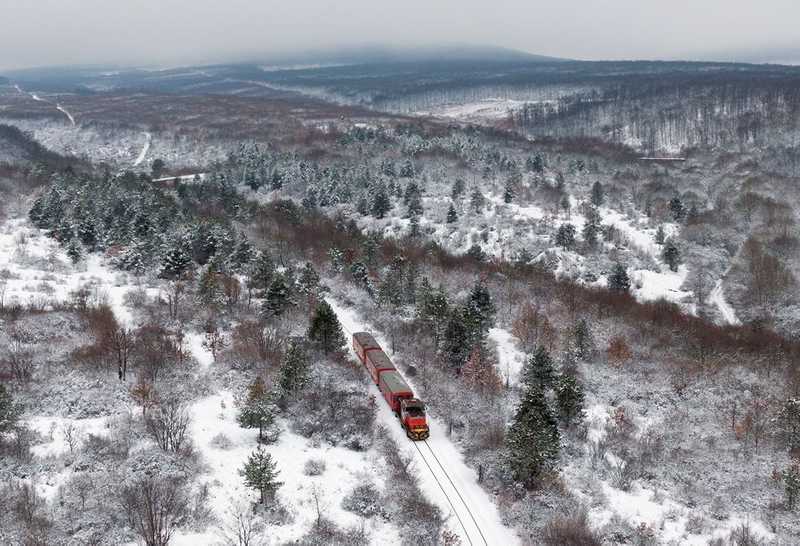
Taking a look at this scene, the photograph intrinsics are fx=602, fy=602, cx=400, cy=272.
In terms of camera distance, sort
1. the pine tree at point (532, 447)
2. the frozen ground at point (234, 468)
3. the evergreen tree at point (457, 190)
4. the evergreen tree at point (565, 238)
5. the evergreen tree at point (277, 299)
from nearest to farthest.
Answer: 1. the frozen ground at point (234, 468)
2. the pine tree at point (532, 447)
3. the evergreen tree at point (277, 299)
4. the evergreen tree at point (565, 238)
5. the evergreen tree at point (457, 190)

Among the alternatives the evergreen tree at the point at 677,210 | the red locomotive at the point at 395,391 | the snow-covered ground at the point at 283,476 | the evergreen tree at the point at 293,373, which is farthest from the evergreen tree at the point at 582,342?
the evergreen tree at the point at 677,210

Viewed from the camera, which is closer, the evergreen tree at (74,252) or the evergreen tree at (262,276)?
the evergreen tree at (262,276)

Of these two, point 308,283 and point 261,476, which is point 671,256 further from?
point 261,476

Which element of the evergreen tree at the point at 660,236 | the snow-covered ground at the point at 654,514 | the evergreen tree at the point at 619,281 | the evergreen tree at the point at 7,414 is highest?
the evergreen tree at the point at 7,414

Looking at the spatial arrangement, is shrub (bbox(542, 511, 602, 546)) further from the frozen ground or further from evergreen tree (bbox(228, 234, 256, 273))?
evergreen tree (bbox(228, 234, 256, 273))

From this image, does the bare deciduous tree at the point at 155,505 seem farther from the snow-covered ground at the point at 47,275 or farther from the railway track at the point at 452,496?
the snow-covered ground at the point at 47,275
